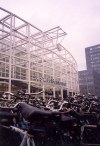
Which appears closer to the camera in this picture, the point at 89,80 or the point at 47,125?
the point at 47,125

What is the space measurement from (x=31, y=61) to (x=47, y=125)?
14640 mm

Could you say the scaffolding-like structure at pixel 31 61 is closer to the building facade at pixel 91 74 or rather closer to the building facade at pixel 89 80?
the building facade at pixel 91 74

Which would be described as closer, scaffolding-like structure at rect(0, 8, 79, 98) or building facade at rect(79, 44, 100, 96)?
scaffolding-like structure at rect(0, 8, 79, 98)

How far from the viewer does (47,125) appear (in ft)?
9.05

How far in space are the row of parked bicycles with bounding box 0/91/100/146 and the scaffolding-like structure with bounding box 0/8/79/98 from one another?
34.0ft

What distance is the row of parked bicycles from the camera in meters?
2.43

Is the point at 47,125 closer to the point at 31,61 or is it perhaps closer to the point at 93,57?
the point at 31,61

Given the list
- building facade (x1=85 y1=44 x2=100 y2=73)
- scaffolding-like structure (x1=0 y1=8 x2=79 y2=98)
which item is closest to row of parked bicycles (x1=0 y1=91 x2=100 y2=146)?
scaffolding-like structure (x1=0 y1=8 x2=79 y2=98)

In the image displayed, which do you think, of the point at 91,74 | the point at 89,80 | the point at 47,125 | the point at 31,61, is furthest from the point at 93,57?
the point at 47,125

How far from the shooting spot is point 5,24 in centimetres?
1513

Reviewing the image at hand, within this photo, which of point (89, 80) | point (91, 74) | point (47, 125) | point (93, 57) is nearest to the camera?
point (47, 125)

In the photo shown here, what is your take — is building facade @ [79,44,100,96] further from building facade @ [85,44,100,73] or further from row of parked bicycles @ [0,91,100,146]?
row of parked bicycles @ [0,91,100,146]

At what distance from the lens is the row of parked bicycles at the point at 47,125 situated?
2426 mm

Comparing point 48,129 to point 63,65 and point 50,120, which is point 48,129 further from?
point 63,65
